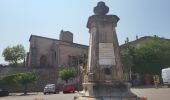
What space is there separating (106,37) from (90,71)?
188cm

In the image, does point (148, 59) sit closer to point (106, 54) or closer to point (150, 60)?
point (150, 60)

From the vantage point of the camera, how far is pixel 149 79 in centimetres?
4884

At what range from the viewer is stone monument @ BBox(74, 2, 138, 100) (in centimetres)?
1195

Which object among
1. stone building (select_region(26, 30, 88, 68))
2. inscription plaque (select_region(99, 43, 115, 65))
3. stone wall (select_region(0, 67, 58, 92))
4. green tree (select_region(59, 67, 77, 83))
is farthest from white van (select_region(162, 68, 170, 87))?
inscription plaque (select_region(99, 43, 115, 65))

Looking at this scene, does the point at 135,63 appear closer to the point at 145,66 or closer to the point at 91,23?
the point at 145,66

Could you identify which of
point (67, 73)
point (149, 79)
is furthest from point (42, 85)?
point (149, 79)

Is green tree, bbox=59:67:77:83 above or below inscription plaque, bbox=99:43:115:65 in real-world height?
below

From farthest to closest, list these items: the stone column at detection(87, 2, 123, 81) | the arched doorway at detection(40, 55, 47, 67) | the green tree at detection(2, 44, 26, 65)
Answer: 1. the green tree at detection(2, 44, 26, 65)
2. the arched doorway at detection(40, 55, 47, 67)
3. the stone column at detection(87, 2, 123, 81)

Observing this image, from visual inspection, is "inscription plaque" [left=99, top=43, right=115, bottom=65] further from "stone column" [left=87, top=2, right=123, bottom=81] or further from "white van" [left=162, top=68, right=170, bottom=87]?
"white van" [left=162, top=68, right=170, bottom=87]

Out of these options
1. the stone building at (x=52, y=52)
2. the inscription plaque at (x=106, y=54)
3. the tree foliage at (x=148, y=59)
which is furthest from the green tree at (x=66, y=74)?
the inscription plaque at (x=106, y=54)

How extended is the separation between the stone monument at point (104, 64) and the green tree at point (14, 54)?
49.6 meters

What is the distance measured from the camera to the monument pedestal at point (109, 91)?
11742 millimetres

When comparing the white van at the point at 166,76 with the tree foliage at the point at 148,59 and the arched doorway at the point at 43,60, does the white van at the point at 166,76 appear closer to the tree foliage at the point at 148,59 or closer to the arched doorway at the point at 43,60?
the tree foliage at the point at 148,59

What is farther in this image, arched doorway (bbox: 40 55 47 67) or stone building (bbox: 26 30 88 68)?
arched doorway (bbox: 40 55 47 67)
